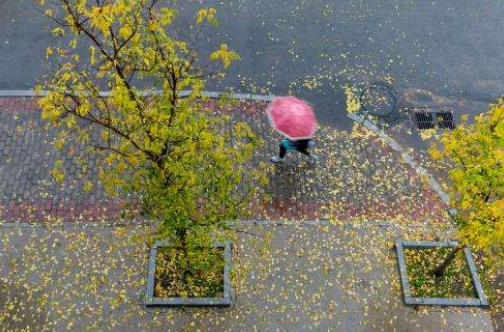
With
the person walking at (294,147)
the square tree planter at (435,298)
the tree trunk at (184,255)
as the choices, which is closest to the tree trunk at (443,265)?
the square tree planter at (435,298)

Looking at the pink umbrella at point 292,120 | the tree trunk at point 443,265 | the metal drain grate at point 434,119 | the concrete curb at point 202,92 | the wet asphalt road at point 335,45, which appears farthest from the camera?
the wet asphalt road at point 335,45

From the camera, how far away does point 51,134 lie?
42.6 ft

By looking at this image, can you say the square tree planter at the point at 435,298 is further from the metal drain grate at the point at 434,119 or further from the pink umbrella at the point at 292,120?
the metal drain grate at the point at 434,119

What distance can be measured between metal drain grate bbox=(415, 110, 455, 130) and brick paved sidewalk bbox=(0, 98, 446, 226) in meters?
1.52

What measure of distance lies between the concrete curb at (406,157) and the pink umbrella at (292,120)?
8.13 ft

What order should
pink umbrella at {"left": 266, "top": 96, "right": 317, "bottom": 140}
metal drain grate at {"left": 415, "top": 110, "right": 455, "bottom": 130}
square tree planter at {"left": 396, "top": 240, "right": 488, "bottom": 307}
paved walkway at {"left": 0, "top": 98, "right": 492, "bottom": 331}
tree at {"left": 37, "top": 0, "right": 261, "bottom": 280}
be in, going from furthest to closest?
metal drain grate at {"left": 415, "top": 110, "right": 455, "bottom": 130} < pink umbrella at {"left": 266, "top": 96, "right": 317, "bottom": 140} < square tree planter at {"left": 396, "top": 240, "right": 488, "bottom": 307} < paved walkway at {"left": 0, "top": 98, "right": 492, "bottom": 331} < tree at {"left": 37, "top": 0, "right": 261, "bottom": 280}

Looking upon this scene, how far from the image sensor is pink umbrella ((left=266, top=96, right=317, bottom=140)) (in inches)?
457

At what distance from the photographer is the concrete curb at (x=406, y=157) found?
12734mm

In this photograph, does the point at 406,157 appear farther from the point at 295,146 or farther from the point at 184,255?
the point at 184,255

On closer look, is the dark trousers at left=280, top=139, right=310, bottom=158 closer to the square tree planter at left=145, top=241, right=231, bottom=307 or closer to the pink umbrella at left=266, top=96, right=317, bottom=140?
the pink umbrella at left=266, top=96, right=317, bottom=140

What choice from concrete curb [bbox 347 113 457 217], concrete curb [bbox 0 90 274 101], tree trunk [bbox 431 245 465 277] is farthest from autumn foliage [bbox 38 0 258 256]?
concrete curb [bbox 347 113 457 217]

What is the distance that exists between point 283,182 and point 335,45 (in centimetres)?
503

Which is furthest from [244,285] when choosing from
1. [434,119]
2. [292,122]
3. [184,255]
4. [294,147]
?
[434,119]

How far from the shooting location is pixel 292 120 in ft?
38.3
